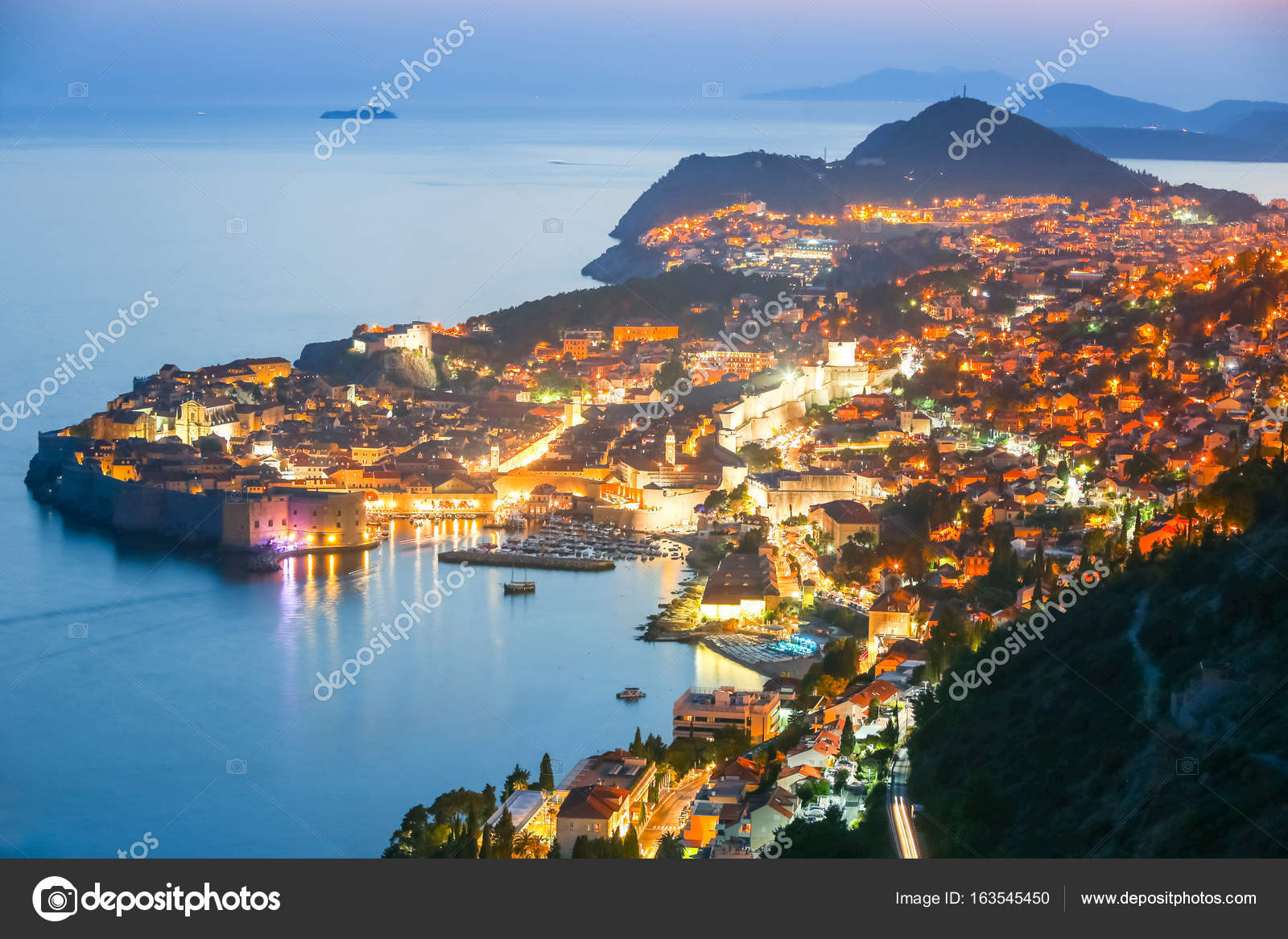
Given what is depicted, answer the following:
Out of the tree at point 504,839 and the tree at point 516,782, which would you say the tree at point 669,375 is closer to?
the tree at point 516,782

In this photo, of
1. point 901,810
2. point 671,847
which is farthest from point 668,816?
point 901,810

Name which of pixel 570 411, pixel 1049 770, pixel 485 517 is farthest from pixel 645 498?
pixel 1049 770

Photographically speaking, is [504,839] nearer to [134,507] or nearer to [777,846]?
[777,846]

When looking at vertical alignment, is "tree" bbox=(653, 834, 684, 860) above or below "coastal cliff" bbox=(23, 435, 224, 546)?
above

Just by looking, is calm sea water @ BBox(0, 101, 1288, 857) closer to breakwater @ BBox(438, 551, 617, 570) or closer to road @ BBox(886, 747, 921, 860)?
breakwater @ BBox(438, 551, 617, 570)
